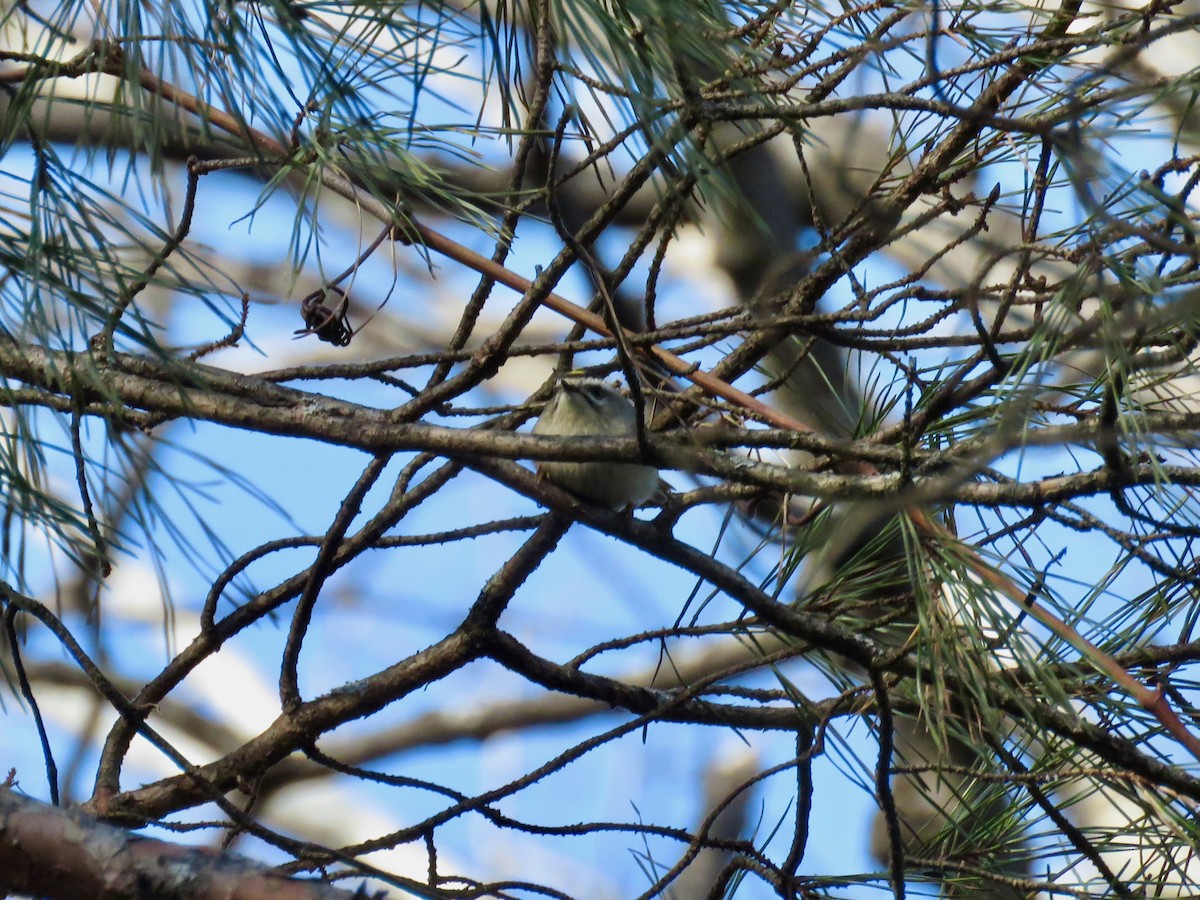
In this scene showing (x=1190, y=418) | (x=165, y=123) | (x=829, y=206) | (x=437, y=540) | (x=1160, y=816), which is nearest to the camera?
(x=1190, y=418)

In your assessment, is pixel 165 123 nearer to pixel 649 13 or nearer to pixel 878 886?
pixel 649 13

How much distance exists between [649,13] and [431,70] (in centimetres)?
25

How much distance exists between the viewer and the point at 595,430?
8.46ft

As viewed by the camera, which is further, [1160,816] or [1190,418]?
[1160,816]

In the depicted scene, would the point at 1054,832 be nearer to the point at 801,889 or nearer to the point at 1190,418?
the point at 801,889

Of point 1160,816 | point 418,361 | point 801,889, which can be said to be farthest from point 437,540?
point 1160,816

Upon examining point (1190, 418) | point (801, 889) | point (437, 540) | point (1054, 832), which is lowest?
point (801, 889)

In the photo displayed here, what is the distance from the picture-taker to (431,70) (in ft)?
4.43

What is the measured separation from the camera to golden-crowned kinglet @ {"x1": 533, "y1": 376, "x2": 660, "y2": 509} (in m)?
2.32

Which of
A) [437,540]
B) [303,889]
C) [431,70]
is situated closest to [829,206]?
[437,540]

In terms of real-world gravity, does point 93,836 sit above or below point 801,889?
below

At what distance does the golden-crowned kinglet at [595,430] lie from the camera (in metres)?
2.32

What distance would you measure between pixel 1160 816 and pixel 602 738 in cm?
72

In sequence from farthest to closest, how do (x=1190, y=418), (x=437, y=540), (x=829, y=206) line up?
(x=829, y=206)
(x=437, y=540)
(x=1190, y=418)
